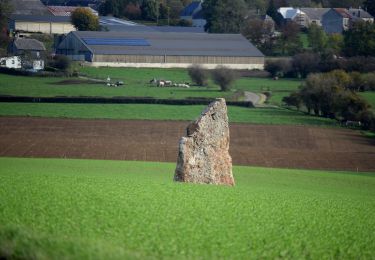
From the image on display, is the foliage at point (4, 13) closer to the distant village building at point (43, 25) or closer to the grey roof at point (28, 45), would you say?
the distant village building at point (43, 25)

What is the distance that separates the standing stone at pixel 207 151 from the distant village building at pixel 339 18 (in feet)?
440

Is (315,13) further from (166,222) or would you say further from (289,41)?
(166,222)

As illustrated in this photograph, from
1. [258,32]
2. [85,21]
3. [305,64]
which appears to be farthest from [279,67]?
[85,21]

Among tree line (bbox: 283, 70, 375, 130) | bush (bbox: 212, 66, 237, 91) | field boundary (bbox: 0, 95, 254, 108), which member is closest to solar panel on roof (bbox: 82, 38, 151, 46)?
bush (bbox: 212, 66, 237, 91)

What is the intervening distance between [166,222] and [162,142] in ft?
110

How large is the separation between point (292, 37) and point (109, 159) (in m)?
96.9

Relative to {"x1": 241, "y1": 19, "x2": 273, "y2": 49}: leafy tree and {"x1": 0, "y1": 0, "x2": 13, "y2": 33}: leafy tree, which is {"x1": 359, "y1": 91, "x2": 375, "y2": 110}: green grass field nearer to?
{"x1": 241, "y1": 19, "x2": 273, "y2": 49}: leafy tree

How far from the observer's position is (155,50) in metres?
116

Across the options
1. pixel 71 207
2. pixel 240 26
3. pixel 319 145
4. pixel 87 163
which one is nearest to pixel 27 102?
pixel 319 145

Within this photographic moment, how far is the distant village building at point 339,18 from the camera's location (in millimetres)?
160625

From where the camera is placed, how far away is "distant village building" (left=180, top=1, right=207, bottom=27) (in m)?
168

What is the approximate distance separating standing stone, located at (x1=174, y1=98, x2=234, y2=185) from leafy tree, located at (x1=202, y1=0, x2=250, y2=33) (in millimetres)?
117590

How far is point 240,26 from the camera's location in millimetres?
147250

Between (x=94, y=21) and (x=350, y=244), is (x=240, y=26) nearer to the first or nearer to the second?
(x=94, y=21)
